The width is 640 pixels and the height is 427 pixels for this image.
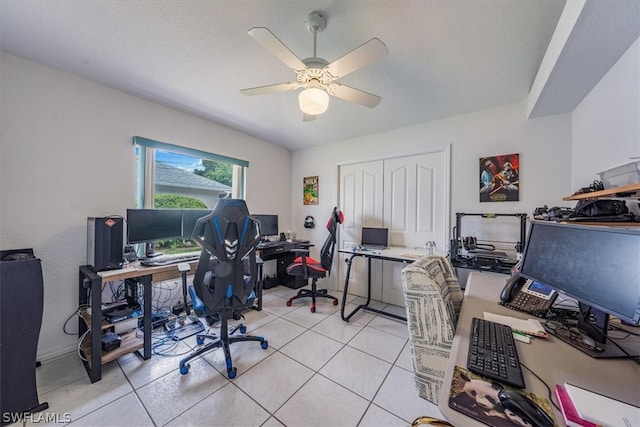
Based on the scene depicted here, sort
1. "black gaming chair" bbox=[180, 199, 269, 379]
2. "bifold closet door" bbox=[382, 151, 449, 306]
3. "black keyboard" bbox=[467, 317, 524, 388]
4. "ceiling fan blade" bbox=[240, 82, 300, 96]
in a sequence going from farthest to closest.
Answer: "bifold closet door" bbox=[382, 151, 449, 306]
"black gaming chair" bbox=[180, 199, 269, 379]
"ceiling fan blade" bbox=[240, 82, 300, 96]
"black keyboard" bbox=[467, 317, 524, 388]

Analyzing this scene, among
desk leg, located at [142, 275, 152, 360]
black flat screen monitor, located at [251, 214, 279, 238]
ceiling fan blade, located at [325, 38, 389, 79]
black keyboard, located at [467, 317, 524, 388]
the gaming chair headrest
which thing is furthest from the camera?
black flat screen monitor, located at [251, 214, 279, 238]

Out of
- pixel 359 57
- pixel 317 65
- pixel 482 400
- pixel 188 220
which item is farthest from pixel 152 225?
pixel 482 400

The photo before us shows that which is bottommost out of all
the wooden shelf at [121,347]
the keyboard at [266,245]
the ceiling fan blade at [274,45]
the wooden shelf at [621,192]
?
the wooden shelf at [121,347]

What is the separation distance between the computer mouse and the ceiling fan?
1.53m

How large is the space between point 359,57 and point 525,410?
5.40 ft

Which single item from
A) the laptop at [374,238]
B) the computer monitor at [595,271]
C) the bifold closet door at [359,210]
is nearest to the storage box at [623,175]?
the computer monitor at [595,271]

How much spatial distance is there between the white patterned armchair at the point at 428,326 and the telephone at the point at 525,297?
1.18 feet

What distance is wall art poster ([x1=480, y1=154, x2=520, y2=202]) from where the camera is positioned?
93.5 inches

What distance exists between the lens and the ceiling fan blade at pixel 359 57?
47.9 inches

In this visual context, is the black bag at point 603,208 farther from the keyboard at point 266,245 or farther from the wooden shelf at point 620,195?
the keyboard at point 266,245

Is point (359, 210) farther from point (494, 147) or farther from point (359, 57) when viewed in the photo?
point (359, 57)

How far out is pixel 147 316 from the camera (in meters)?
1.86

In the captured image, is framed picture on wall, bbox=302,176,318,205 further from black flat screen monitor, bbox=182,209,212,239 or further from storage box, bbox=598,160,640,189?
storage box, bbox=598,160,640,189

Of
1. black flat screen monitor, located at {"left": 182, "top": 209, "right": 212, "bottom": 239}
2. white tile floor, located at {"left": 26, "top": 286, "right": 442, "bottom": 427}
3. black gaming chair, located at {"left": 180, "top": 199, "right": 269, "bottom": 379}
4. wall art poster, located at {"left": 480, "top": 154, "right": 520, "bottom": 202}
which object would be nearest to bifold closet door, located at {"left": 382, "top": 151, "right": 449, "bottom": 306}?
wall art poster, located at {"left": 480, "top": 154, "right": 520, "bottom": 202}
